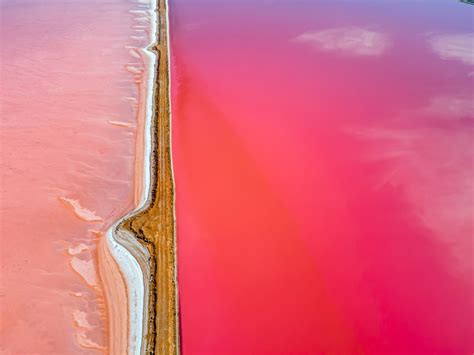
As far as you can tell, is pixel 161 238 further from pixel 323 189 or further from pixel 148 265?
pixel 323 189

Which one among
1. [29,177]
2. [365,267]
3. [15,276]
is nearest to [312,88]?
[365,267]

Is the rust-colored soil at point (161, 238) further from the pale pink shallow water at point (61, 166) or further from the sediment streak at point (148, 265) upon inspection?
the pale pink shallow water at point (61, 166)

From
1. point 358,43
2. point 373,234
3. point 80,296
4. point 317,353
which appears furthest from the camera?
point 358,43

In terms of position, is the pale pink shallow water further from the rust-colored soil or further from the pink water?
the pink water

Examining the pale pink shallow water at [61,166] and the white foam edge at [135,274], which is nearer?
the white foam edge at [135,274]

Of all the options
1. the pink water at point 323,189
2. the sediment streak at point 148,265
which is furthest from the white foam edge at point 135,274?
the pink water at point 323,189

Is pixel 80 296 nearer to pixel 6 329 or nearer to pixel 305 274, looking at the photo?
pixel 6 329
